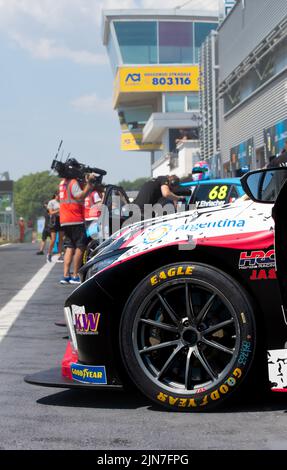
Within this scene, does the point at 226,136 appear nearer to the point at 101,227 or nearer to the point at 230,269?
the point at 101,227

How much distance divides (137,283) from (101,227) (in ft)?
20.1

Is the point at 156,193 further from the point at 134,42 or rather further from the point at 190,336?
the point at 134,42

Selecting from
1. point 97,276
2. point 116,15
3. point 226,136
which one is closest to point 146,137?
point 116,15

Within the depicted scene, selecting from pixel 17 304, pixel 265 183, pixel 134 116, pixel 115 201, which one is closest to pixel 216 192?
pixel 115 201

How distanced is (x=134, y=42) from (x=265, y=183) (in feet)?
289

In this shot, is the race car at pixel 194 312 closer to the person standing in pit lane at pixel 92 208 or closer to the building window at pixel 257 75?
the person standing in pit lane at pixel 92 208

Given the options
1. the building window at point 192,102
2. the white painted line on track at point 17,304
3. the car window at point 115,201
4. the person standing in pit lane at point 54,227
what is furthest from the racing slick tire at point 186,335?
the building window at point 192,102

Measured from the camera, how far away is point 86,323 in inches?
175

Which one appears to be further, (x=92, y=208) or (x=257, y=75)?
(x=257, y=75)

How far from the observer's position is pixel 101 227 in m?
10.5

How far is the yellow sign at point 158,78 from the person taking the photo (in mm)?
87375

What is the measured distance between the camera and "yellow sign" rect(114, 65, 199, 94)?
8738cm

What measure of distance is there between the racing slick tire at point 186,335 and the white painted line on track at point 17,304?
9.77 ft
